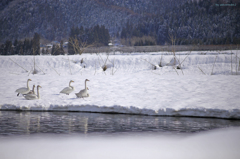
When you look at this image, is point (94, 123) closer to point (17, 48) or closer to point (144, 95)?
point (144, 95)

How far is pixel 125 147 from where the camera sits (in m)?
6.05

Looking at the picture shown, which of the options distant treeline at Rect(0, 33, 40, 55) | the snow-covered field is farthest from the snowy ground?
distant treeline at Rect(0, 33, 40, 55)

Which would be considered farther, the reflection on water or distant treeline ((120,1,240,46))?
distant treeline ((120,1,240,46))

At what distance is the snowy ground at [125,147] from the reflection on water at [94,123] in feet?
2.19

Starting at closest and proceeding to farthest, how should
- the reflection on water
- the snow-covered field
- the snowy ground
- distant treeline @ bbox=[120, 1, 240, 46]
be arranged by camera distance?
the snowy ground < the reflection on water < the snow-covered field < distant treeline @ bbox=[120, 1, 240, 46]

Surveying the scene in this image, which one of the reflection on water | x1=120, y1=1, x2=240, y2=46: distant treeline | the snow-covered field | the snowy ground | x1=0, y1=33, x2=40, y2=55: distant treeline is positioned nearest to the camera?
the snowy ground

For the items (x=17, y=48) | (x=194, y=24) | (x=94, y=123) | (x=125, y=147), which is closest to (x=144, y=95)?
(x=94, y=123)

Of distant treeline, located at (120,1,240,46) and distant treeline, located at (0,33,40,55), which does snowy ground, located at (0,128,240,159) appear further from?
distant treeline, located at (120,1,240,46)

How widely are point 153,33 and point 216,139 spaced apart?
9852 centimetres

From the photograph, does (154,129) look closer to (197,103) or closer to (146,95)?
(197,103)

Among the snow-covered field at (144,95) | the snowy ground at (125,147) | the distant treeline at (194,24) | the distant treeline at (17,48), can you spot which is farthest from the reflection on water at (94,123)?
the distant treeline at (194,24)

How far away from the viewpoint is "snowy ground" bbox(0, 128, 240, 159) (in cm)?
557

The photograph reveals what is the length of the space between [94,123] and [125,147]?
7.90 feet

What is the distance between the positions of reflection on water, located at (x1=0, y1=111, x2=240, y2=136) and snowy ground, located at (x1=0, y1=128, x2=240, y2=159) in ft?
2.19
